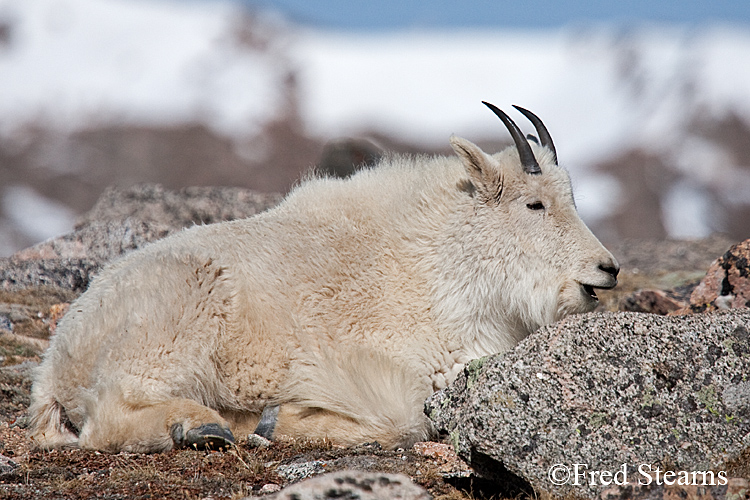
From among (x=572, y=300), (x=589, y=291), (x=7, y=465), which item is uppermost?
(x=589, y=291)

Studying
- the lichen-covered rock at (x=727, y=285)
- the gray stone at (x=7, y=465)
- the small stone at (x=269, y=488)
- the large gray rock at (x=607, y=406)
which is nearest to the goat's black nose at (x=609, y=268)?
the large gray rock at (x=607, y=406)

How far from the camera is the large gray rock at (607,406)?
12.3ft

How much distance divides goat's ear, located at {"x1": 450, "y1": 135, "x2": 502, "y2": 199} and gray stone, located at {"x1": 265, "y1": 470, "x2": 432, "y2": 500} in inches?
110

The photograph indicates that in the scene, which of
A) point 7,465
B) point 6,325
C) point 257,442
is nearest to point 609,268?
point 257,442

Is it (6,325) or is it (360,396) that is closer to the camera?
(360,396)

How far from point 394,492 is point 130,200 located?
10.9 meters

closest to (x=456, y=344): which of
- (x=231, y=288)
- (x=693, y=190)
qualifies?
(x=231, y=288)

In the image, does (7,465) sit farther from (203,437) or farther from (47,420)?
(203,437)

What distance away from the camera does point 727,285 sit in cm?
677

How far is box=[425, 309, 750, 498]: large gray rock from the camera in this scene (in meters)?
3.75

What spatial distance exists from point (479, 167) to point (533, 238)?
0.67 meters

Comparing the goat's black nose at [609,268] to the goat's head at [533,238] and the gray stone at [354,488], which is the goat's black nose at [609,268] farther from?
the gray stone at [354,488]

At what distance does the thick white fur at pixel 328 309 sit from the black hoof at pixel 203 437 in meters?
0.05

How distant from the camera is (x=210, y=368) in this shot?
16.1 ft
